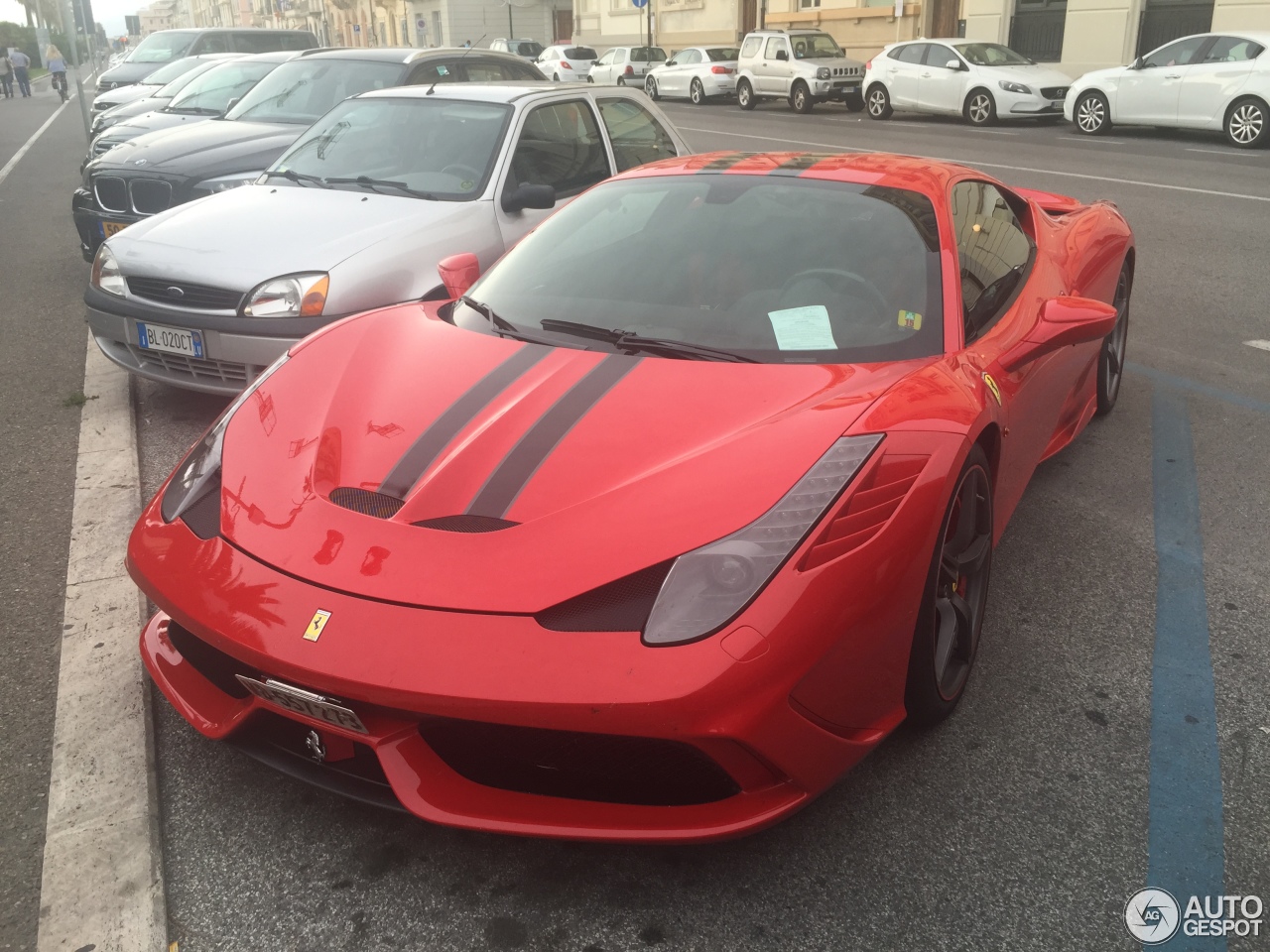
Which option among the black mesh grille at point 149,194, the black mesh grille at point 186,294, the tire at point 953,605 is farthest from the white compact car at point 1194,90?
the tire at point 953,605

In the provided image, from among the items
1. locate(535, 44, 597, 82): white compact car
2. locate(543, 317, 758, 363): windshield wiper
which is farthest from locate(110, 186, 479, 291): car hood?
locate(535, 44, 597, 82): white compact car

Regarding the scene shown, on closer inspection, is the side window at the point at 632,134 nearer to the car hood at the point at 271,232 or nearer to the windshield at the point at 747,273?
the car hood at the point at 271,232

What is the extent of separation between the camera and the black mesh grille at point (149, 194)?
7.30 m

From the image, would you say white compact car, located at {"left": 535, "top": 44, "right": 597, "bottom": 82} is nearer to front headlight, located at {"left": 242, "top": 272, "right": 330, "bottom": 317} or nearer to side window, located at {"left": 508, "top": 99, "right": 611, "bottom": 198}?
side window, located at {"left": 508, "top": 99, "right": 611, "bottom": 198}

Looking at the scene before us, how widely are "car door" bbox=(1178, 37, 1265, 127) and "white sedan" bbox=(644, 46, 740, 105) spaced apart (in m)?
13.9

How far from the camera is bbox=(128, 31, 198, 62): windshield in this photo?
17328mm

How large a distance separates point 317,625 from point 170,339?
3.23 meters

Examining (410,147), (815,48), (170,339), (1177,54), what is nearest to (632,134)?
(410,147)

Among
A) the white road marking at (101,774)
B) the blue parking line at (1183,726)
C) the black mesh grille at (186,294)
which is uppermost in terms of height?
the black mesh grille at (186,294)

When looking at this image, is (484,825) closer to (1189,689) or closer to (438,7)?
(1189,689)

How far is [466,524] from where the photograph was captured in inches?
89.0

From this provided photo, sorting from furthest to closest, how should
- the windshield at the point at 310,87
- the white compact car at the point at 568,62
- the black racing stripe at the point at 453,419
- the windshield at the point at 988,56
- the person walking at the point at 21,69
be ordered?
the person walking at the point at 21,69 < the white compact car at the point at 568,62 < the windshield at the point at 988,56 < the windshield at the point at 310,87 < the black racing stripe at the point at 453,419

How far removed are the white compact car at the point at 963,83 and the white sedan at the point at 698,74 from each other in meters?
6.90

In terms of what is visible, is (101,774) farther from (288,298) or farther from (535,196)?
(535,196)
